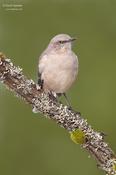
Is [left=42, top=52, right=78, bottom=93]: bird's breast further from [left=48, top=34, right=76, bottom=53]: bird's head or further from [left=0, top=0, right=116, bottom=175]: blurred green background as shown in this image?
[left=0, top=0, right=116, bottom=175]: blurred green background

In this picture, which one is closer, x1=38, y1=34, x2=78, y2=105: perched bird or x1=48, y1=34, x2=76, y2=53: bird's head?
x1=38, y1=34, x2=78, y2=105: perched bird

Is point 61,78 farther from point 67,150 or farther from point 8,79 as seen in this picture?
point 67,150

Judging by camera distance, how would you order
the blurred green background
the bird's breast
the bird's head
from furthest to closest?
the blurred green background → the bird's head → the bird's breast

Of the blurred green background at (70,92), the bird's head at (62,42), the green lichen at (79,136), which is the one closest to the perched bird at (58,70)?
the bird's head at (62,42)

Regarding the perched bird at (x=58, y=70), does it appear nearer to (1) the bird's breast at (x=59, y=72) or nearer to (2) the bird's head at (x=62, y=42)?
(1) the bird's breast at (x=59, y=72)

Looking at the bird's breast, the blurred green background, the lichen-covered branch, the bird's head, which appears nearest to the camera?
the lichen-covered branch

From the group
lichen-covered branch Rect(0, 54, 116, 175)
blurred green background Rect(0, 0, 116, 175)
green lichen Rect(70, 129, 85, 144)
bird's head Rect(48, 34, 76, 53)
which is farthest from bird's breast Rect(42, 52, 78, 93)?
blurred green background Rect(0, 0, 116, 175)

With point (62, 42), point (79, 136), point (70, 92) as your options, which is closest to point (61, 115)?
point (79, 136)
